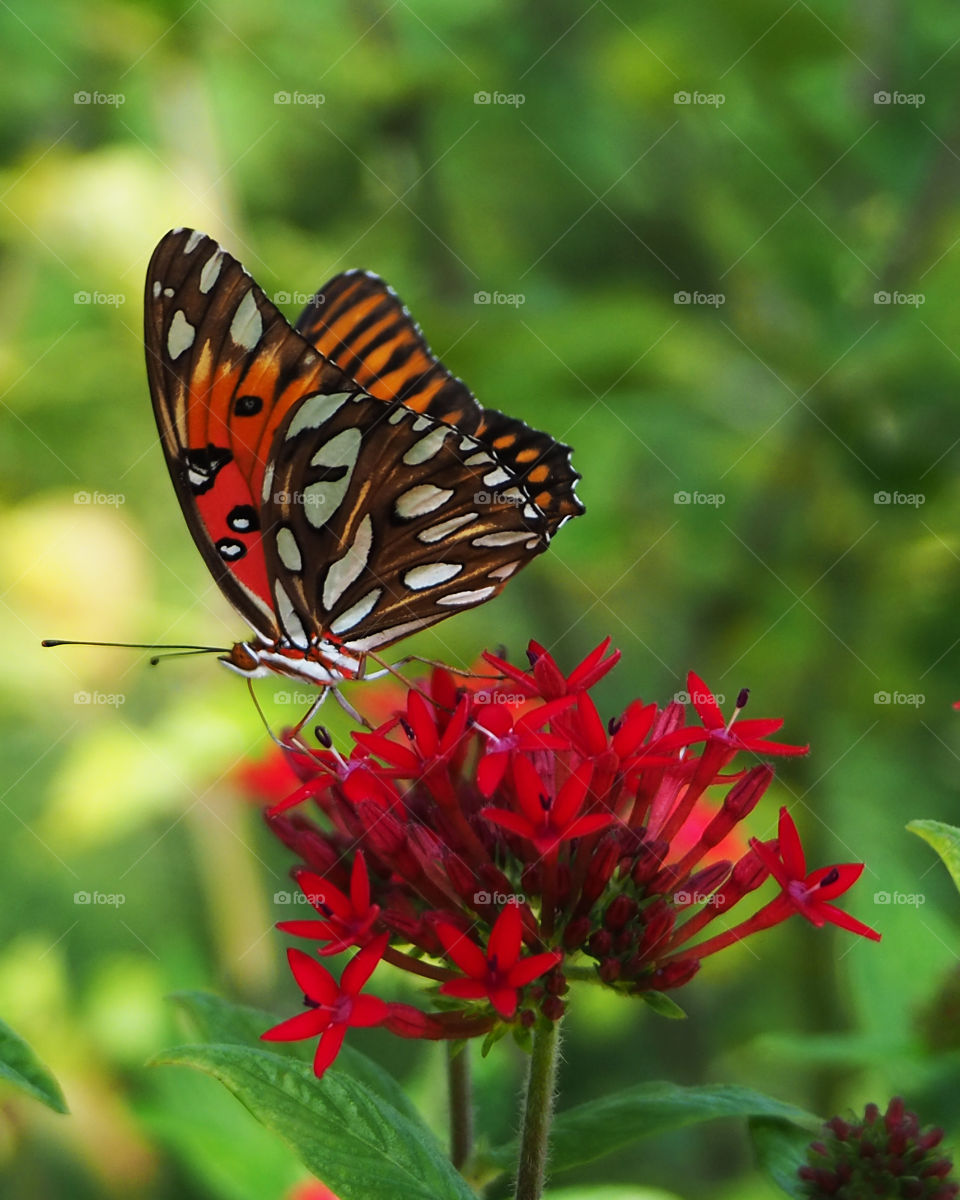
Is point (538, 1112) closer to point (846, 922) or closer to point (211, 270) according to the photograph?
point (846, 922)

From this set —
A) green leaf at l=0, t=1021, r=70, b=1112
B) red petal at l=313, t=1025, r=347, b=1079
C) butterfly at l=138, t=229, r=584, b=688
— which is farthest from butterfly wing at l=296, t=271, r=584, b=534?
green leaf at l=0, t=1021, r=70, b=1112

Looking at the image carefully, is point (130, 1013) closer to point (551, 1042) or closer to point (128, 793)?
point (128, 793)

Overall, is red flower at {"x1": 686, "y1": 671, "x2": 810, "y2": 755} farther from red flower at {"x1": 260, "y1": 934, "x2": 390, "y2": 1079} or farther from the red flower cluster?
red flower at {"x1": 260, "y1": 934, "x2": 390, "y2": 1079}

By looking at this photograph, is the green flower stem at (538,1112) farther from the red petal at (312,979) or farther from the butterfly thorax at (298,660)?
the butterfly thorax at (298,660)

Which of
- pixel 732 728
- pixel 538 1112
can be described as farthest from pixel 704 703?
pixel 538 1112

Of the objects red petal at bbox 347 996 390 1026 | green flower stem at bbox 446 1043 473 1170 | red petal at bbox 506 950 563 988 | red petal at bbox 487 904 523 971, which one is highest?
red petal at bbox 487 904 523 971

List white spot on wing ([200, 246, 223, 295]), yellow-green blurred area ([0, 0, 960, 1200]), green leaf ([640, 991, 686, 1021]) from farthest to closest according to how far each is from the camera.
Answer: yellow-green blurred area ([0, 0, 960, 1200]), white spot on wing ([200, 246, 223, 295]), green leaf ([640, 991, 686, 1021])
